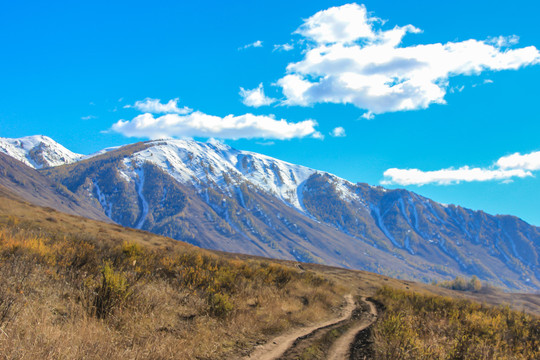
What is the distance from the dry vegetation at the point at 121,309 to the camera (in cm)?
583

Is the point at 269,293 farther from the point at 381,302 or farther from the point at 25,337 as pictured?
the point at 381,302

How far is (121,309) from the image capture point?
26.5 feet

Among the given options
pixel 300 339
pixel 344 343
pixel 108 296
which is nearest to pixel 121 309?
pixel 108 296

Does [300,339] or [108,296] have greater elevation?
[108,296]

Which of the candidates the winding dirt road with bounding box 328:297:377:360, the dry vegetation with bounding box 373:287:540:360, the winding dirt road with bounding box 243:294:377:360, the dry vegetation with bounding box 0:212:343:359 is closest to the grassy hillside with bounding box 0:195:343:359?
the dry vegetation with bounding box 0:212:343:359

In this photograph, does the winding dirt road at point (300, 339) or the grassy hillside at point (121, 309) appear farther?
the winding dirt road at point (300, 339)

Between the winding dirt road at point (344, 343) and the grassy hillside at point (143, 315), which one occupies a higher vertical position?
→ the grassy hillside at point (143, 315)

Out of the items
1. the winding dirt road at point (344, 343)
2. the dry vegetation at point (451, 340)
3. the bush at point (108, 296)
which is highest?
the bush at point (108, 296)

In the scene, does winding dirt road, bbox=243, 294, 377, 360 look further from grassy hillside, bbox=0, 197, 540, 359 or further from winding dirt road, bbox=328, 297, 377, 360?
grassy hillside, bbox=0, 197, 540, 359

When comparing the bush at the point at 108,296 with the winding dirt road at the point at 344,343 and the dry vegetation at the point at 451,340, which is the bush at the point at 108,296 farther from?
the dry vegetation at the point at 451,340

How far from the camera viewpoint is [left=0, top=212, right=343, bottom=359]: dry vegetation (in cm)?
583

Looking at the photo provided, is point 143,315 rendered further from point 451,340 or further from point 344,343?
point 451,340

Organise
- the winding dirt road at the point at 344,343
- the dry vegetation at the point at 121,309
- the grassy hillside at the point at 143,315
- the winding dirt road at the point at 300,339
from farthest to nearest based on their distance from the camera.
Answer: the winding dirt road at the point at 344,343
the winding dirt road at the point at 300,339
the grassy hillside at the point at 143,315
the dry vegetation at the point at 121,309

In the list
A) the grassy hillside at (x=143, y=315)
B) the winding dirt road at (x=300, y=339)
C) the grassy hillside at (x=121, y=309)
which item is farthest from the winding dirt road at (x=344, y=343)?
the grassy hillside at (x=121, y=309)
